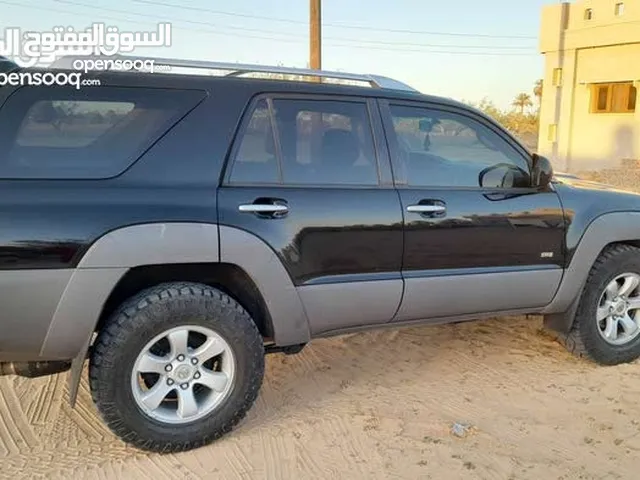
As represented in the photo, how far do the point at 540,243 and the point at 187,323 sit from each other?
90.5 inches

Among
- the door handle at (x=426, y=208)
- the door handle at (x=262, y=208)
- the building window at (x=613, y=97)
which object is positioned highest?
the building window at (x=613, y=97)

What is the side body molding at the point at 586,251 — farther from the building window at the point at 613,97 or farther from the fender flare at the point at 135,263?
the building window at the point at 613,97

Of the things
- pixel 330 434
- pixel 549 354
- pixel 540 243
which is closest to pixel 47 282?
pixel 330 434

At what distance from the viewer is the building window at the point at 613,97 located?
64.5 ft

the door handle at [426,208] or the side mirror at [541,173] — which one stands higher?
the side mirror at [541,173]

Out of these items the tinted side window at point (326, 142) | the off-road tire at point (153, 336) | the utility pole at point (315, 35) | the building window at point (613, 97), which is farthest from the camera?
the building window at point (613, 97)

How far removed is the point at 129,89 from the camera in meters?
2.99

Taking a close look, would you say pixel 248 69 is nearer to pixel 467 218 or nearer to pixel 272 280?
pixel 272 280

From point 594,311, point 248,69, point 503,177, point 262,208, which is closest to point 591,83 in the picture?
point 594,311

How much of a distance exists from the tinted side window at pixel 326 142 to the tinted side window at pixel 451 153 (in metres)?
0.23

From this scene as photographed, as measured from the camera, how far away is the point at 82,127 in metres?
2.91

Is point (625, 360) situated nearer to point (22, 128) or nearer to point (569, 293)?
point (569, 293)

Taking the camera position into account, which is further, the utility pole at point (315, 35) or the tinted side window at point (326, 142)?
the utility pole at point (315, 35)

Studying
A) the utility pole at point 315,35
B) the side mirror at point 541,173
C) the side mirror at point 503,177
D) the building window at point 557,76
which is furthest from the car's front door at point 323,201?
the building window at point 557,76
